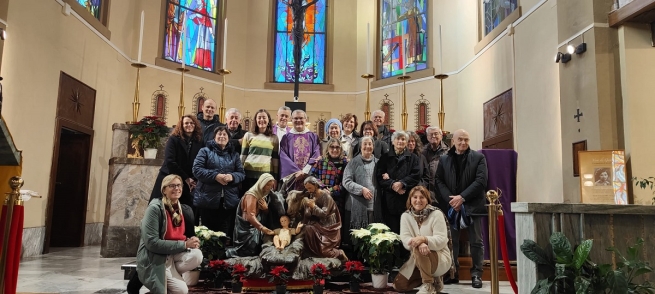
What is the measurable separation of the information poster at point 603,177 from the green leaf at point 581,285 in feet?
7.26

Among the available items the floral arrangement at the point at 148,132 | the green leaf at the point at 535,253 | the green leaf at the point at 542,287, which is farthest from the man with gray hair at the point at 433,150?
the floral arrangement at the point at 148,132

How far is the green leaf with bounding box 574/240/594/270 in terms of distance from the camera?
10.5 feet

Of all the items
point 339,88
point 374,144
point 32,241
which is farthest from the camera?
point 339,88

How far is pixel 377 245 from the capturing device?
4.86 m

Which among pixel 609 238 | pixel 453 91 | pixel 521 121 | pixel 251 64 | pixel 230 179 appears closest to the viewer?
pixel 609 238

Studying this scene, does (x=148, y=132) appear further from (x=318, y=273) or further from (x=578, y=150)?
(x=578, y=150)

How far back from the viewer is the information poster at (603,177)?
16.3ft

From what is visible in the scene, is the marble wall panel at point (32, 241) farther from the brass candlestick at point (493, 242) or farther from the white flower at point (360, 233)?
the brass candlestick at point (493, 242)

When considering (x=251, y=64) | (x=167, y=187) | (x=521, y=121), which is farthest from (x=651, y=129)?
(x=251, y=64)

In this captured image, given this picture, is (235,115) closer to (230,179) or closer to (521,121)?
(230,179)

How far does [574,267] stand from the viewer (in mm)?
3260

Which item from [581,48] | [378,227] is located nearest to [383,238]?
[378,227]

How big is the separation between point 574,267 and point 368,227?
90.9 inches

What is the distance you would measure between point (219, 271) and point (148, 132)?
3434mm
